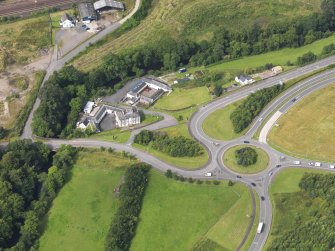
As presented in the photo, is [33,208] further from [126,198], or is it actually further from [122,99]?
[122,99]

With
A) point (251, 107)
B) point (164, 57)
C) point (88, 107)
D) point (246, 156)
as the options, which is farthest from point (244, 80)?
point (88, 107)

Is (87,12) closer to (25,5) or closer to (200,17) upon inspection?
(25,5)

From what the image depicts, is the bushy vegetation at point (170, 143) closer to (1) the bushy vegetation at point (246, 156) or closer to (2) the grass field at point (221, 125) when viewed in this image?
(2) the grass field at point (221, 125)

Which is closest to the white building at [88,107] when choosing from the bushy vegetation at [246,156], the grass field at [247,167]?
the grass field at [247,167]

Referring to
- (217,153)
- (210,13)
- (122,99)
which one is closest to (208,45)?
(210,13)

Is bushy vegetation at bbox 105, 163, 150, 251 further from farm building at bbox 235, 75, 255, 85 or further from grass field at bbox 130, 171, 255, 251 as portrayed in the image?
farm building at bbox 235, 75, 255, 85

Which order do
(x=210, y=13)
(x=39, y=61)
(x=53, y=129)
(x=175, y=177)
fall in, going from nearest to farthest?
(x=175, y=177) < (x=53, y=129) < (x=39, y=61) < (x=210, y=13)
